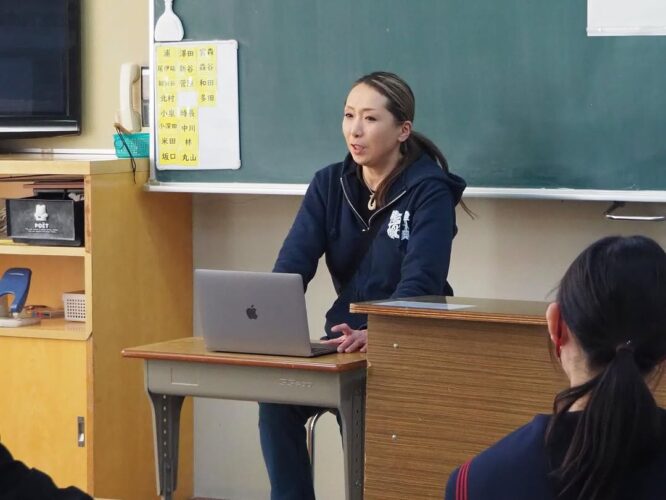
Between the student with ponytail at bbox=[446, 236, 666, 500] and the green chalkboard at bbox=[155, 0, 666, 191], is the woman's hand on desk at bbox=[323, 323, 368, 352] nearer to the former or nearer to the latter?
the green chalkboard at bbox=[155, 0, 666, 191]

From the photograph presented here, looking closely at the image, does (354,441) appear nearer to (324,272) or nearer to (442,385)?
(442,385)

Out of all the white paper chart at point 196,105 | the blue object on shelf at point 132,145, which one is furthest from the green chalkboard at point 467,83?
the blue object on shelf at point 132,145

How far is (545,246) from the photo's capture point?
3623 mm

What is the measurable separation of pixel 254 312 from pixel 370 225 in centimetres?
59

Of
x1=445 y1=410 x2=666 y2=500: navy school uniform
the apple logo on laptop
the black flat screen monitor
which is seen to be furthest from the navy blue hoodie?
x1=445 y1=410 x2=666 y2=500: navy school uniform

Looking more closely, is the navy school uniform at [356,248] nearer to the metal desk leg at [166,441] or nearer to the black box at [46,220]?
the metal desk leg at [166,441]

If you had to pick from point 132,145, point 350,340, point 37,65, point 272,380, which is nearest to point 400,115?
point 350,340

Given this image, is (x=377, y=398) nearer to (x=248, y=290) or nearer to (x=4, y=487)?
(x=248, y=290)

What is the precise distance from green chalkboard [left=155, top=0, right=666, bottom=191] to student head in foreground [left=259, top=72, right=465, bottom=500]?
11.6 inches

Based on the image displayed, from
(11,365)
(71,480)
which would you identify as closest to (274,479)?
(71,480)

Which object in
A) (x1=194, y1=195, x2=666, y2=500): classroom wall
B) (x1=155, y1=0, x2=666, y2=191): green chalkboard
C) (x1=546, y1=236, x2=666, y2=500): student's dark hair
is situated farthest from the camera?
(x1=194, y1=195, x2=666, y2=500): classroom wall

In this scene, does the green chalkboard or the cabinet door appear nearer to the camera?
the green chalkboard

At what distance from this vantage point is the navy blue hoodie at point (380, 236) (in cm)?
303

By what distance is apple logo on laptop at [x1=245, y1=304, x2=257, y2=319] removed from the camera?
8.97ft
